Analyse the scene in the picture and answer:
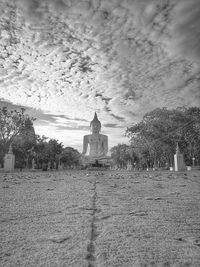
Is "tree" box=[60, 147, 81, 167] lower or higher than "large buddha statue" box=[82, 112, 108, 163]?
lower

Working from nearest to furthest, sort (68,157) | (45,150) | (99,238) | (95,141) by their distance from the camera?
(99,238)
(45,150)
(68,157)
(95,141)

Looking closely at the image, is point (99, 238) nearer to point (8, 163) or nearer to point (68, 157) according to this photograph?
point (8, 163)

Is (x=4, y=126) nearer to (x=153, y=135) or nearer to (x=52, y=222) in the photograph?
(x=153, y=135)

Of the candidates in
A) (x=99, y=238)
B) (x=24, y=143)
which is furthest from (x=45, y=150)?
(x=99, y=238)

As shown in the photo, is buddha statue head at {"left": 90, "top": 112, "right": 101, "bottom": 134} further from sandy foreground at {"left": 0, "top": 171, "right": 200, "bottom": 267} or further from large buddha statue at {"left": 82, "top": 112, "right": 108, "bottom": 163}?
sandy foreground at {"left": 0, "top": 171, "right": 200, "bottom": 267}

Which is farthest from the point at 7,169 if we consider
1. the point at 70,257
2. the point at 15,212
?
the point at 70,257

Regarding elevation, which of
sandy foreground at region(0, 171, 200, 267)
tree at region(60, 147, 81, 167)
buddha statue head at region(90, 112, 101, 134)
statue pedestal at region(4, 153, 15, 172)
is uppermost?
buddha statue head at region(90, 112, 101, 134)

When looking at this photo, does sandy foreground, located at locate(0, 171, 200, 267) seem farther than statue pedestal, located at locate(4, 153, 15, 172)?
→ No

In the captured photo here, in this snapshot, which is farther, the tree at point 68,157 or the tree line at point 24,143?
the tree at point 68,157

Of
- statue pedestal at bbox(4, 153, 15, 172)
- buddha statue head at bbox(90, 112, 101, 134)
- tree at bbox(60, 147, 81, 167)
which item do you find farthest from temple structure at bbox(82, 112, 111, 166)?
statue pedestal at bbox(4, 153, 15, 172)

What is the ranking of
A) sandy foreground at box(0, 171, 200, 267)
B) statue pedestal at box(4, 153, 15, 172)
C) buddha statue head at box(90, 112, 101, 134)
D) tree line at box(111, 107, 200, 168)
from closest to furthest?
sandy foreground at box(0, 171, 200, 267) < statue pedestal at box(4, 153, 15, 172) < tree line at box(111, 107, 200, 168) < buddha statue head at box(90, 112, 101, 134)

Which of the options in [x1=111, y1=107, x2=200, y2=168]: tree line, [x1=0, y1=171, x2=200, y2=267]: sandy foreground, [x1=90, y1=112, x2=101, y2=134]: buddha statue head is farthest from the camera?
[x1=90, y1=112, x2=101, y2=134]: buddha statue head

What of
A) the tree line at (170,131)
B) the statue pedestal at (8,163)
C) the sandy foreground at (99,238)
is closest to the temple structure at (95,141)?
the tree line at (170,131)

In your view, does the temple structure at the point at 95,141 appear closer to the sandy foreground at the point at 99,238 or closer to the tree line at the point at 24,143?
the tree line at the point at 24,143
